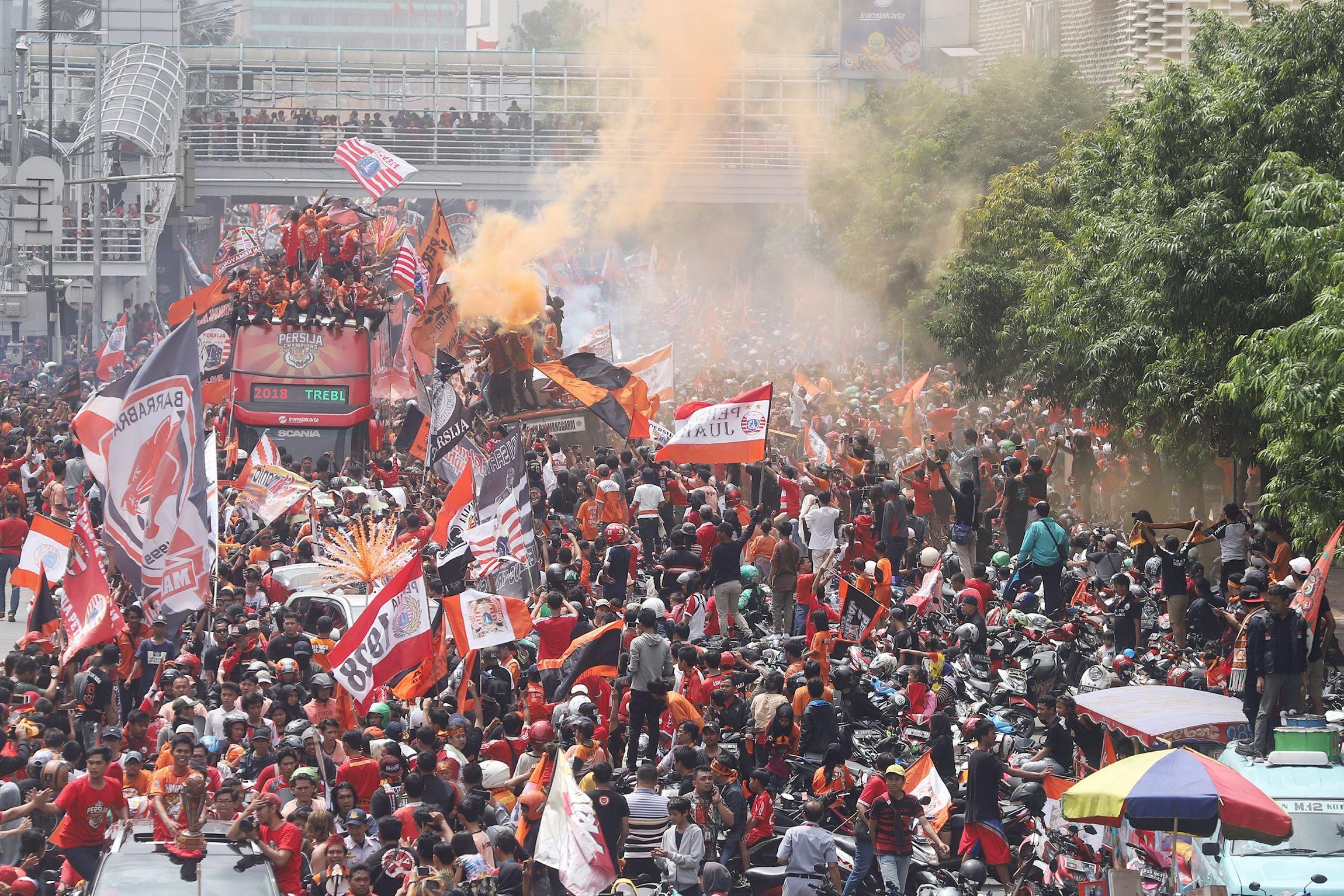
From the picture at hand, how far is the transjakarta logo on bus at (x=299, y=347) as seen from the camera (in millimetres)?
27391

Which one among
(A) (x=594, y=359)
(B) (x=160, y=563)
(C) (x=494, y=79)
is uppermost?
(C) (x=494, y=79)

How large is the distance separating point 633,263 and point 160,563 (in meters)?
45.9

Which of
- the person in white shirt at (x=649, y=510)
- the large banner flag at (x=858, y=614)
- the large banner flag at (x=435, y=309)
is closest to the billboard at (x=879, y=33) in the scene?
the large banner flag at (x=435, y=309)

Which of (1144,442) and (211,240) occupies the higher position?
(211,240)

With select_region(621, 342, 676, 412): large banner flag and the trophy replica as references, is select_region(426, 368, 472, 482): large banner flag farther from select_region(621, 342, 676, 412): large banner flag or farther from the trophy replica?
the trophy replica

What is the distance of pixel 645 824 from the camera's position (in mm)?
11156

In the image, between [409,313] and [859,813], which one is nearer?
[859,813]

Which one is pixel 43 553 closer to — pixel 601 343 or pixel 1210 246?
pixel 1210 246

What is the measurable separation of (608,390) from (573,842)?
49.4 ft

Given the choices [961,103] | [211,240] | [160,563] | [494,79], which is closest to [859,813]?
[160,563]

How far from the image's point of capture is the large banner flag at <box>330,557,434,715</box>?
12.7 metres

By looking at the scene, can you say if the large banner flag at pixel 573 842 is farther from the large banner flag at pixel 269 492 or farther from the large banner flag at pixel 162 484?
the large banner flag at pixel 269 492

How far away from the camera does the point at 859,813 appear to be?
11.3 metres

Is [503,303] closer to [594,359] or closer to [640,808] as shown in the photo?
[594,359]
